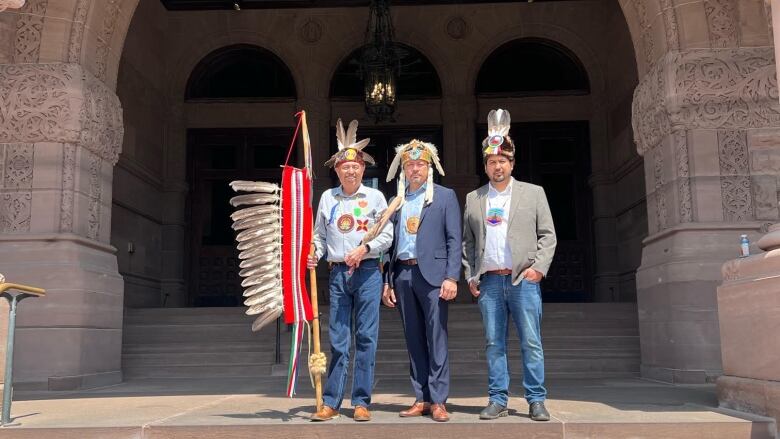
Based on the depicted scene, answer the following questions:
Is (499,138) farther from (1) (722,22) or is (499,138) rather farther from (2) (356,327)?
(1) (722,22)

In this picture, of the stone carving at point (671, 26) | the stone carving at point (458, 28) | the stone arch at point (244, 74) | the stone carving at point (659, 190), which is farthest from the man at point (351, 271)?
the stone carving at point (458, 28)

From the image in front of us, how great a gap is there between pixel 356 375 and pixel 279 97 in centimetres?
1233

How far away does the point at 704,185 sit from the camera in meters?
8.30

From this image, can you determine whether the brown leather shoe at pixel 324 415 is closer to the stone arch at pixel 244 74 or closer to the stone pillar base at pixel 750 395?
the stone pillar base at pixel 750 395

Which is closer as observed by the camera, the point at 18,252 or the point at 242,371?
the point at 18,252

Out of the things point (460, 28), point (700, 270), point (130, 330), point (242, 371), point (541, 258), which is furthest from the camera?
point (460, 28)

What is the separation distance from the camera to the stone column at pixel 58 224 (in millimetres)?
8305

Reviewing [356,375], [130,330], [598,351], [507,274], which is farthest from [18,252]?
[598,351]

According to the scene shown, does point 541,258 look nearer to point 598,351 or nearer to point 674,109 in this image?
point 674,109

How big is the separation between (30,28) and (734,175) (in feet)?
29.2

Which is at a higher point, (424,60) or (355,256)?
(424,60)

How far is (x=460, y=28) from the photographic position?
54.3 ft

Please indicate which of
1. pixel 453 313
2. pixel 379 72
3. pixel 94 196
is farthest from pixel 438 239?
pixel 379 72

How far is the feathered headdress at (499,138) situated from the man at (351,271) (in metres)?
0.95
